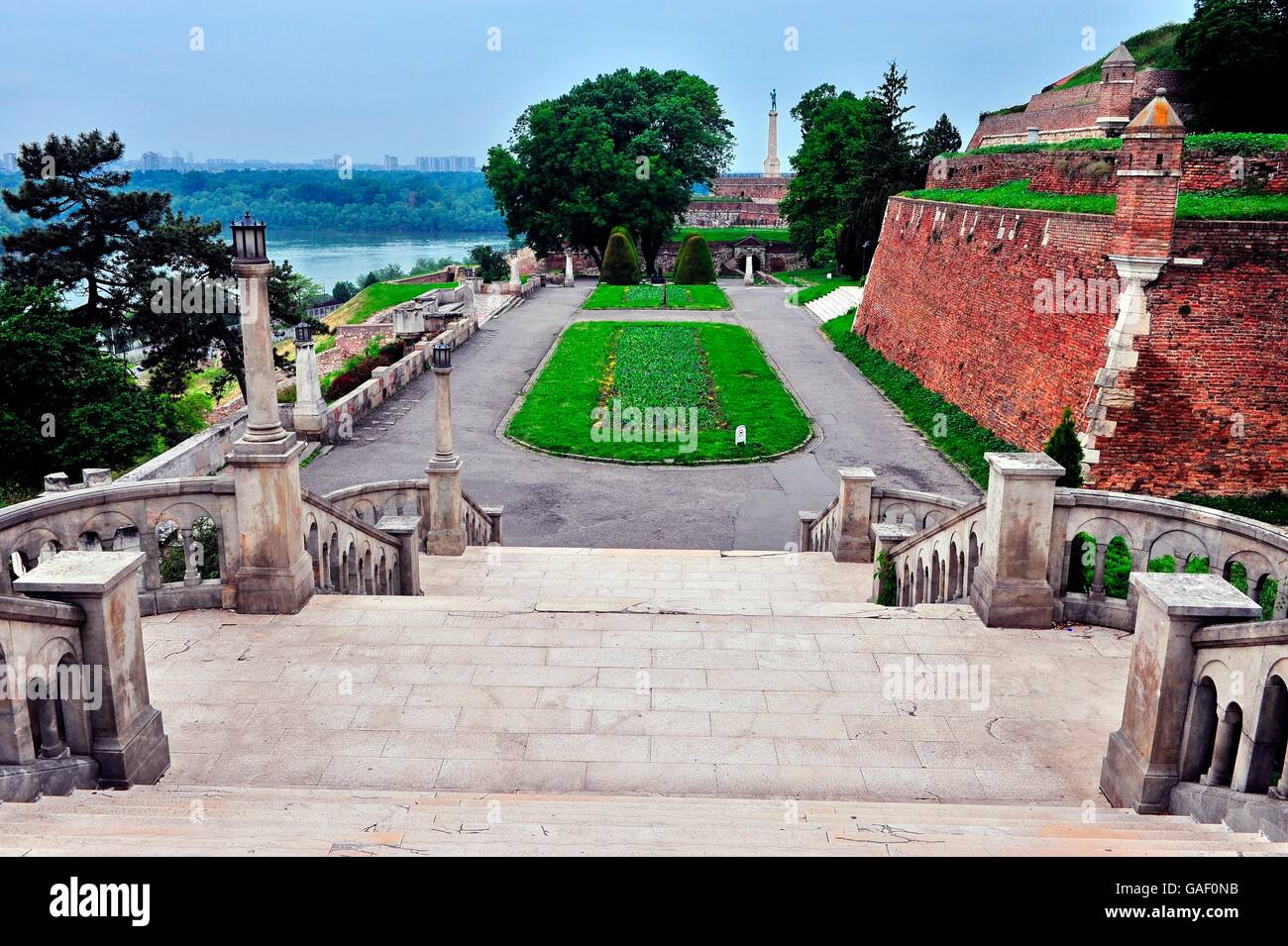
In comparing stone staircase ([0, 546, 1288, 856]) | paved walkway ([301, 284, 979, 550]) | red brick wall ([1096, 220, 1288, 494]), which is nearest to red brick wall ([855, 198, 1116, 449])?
red brick wall ([1096, 220, 1288, 494])

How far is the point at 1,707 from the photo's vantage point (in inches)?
175

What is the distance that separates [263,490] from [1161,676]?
6174 mm

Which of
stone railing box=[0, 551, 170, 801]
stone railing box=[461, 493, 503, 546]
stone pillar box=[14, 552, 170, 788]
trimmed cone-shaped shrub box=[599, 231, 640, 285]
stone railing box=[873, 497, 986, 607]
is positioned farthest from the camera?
trimmed cone-shaped shrub box=[599, 231, 640, 285]

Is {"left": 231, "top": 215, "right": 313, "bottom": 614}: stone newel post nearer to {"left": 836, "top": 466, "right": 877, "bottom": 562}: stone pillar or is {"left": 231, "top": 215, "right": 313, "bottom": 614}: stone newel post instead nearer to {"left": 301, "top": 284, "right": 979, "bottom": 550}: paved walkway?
{"left": 836, "top": 466, "right": 877, "bottom": 562}: stone pillar

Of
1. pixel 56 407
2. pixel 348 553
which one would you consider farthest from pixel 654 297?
pixel 348 553

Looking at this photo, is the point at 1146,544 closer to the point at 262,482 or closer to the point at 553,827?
the point at 553,827

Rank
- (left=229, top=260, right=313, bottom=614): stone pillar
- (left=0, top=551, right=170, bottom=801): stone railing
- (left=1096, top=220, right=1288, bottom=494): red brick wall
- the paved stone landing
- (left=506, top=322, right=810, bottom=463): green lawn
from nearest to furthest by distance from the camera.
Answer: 1. (left=0, top=551, right=170, bottom=801): stone railing
2. the paved stone landing
3. (left=229, top=260, right=313, bottom=614): stone pillar
4. (left=1096, top=220, right=1288, bottom=494): red brick wall
5. (left=506, top=322, right=810, bottom=463): green lawn

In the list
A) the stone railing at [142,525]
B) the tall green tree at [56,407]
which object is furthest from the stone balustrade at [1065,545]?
the tall green tree at [56,407]

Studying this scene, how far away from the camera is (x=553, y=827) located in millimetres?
4199

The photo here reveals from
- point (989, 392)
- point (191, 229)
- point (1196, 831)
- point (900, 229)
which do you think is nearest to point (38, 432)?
point (191, 229)

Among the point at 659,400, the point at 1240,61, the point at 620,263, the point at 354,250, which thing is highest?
the point at 1240,61

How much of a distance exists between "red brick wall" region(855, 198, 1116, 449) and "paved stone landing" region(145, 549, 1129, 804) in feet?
37.8

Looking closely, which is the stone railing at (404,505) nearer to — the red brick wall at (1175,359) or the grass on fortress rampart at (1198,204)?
the red brick wall at (1175,359)

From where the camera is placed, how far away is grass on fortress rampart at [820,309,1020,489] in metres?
20.3
